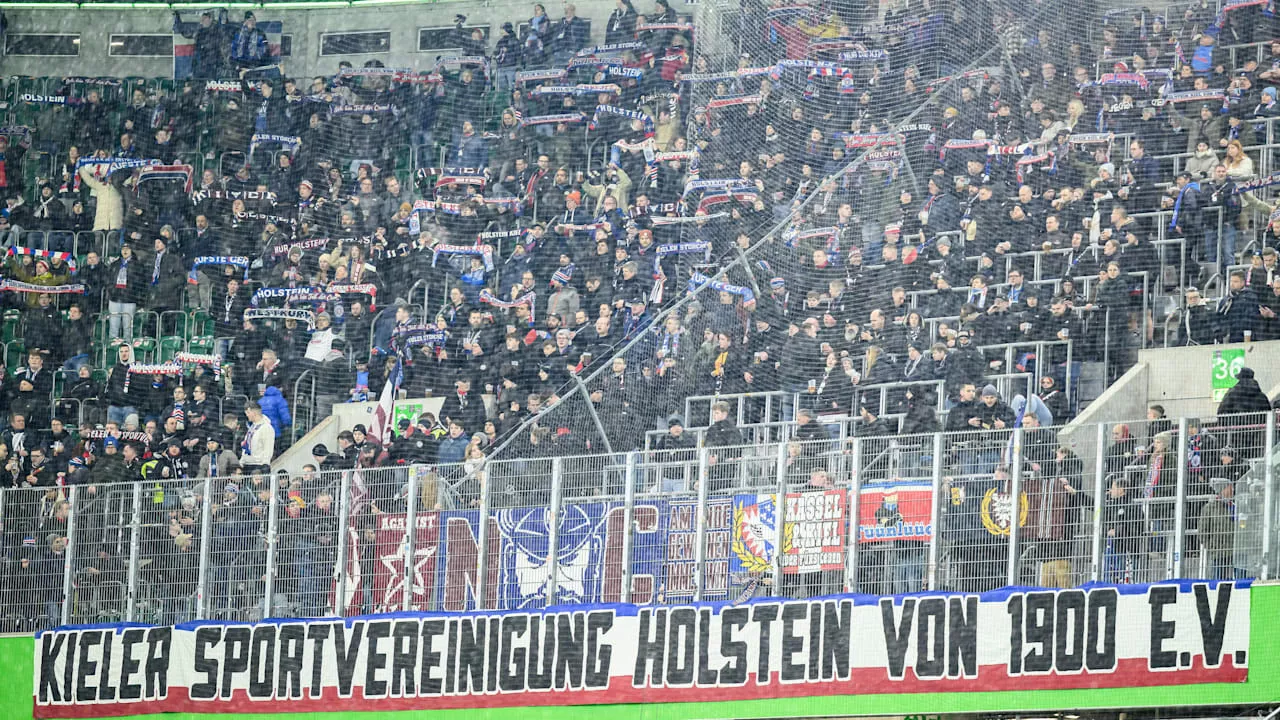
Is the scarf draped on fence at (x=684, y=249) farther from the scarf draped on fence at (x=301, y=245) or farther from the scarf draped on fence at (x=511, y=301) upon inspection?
the scarf draped on fence at (x=301, y=245)

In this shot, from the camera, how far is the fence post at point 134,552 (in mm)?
14836

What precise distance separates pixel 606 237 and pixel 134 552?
603cm

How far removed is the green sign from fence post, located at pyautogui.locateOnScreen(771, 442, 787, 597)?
11.3 ft

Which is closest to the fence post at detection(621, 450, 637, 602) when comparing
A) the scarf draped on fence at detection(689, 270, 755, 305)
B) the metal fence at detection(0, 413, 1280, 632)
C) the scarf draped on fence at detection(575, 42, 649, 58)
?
the metal fence at detection(0, 413, 1280, 632)

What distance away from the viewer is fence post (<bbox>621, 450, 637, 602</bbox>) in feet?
43.5

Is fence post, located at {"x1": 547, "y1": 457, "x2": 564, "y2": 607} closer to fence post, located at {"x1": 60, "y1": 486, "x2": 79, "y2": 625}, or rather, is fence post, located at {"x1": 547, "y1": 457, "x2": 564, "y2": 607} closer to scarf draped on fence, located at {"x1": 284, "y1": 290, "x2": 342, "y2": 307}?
fence post, located at {"x1": 60, "y1": 486, "x2": 79, "y2": 625}

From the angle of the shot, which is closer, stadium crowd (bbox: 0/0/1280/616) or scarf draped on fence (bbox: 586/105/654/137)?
stadium crowd (bbox: 0/0/1280/616)

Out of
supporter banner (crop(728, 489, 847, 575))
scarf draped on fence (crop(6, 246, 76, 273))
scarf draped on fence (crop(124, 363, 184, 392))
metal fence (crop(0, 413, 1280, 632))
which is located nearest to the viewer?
metal fence (crop(0, 413, 1280, 632))

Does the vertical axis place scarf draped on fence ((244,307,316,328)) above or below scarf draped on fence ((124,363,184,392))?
above

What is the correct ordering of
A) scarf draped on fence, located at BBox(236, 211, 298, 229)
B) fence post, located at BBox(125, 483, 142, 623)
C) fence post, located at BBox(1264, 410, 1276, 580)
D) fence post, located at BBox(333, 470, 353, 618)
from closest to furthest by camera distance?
1. fence post, located at BBox(1264, 410, 1276, 580)
2. fence post, located at BBox(333, 470, 353, 618)
3. fence post, located at BBox(125, 483, 142, 623)
4. scarf draped on fence, located at BBox(236, 211, 298, 229)

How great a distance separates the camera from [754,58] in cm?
2047

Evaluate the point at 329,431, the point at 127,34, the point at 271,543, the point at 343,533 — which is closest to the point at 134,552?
the point at 271,543

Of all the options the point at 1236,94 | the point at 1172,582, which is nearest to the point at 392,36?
the point at 1236,94

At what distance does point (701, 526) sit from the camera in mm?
13117
